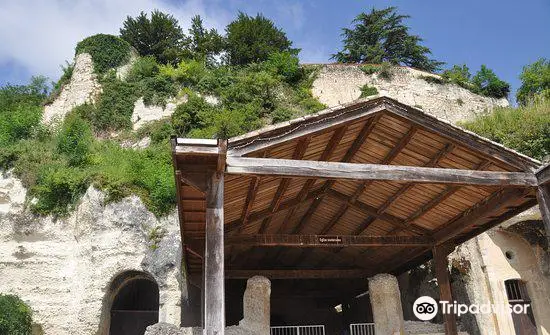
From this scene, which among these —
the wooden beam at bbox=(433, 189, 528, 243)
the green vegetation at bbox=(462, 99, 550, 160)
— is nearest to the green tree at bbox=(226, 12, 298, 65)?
the green vegetation at bbox=(462, 99, 550, 160)

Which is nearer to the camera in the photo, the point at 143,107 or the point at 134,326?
the point at 134,326

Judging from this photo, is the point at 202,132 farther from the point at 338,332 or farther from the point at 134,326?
the point at 338,332

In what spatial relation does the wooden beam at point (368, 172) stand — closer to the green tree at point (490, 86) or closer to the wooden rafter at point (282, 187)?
the wooden rafter at point (282, 187)

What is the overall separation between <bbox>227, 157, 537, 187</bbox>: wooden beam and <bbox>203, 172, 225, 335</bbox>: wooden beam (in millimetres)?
323

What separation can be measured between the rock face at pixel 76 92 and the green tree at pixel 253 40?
7.68 m

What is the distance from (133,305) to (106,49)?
14913mm

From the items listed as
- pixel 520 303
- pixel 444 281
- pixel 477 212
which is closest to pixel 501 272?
pixel 520 303

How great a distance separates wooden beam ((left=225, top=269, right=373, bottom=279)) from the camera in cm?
1184

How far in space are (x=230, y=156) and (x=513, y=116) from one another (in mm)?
14528

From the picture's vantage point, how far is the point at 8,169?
1689 cm

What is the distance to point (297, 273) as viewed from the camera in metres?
12.4

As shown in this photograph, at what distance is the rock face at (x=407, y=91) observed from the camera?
2588cm

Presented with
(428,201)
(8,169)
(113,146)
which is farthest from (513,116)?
(8,169)

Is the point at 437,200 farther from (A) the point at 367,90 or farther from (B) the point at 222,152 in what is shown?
(A) the point at 367,90
